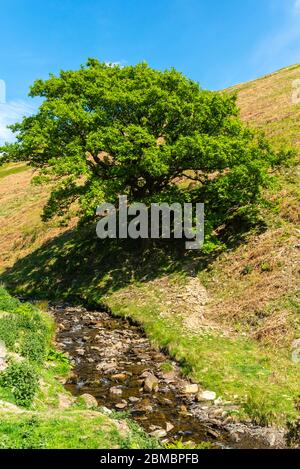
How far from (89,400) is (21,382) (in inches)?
114

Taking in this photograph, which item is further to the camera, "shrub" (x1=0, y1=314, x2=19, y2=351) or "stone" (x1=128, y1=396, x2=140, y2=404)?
"shrub" (x1=0, y1=314, x2=19, y2=351)

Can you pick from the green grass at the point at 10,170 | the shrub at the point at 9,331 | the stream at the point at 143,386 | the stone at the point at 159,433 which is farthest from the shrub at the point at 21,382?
the green grass at the point at 10,170

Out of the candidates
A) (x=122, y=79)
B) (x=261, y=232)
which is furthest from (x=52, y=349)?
(x=122, y=79)

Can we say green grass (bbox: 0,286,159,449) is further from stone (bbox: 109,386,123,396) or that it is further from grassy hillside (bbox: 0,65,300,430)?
grassy hillside (bbox: 0,65,300,430)

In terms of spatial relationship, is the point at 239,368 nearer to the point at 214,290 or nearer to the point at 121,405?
the point at 121,405

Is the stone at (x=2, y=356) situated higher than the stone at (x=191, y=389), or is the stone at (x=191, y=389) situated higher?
the stone at (x=2, y=356)

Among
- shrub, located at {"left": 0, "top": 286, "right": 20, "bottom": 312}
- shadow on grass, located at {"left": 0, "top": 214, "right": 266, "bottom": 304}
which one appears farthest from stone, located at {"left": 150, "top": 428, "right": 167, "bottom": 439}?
shadow on grass, located at {"left": 0, "top": 214, "right": 266, "bottom": 304}

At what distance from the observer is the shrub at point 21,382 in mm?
15594

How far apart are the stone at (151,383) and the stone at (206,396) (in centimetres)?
200

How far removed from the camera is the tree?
29656 mm

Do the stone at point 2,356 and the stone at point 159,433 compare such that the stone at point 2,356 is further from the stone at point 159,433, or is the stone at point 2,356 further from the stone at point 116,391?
the stone at point 159,433

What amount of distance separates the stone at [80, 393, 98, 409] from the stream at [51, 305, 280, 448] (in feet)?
1.17

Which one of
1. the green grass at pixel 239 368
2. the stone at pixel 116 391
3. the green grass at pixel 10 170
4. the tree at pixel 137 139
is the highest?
the green grass at pixel 10 170

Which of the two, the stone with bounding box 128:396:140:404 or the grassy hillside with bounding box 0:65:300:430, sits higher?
the grassy hillside with bounding box 0:65:300:430
